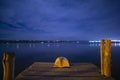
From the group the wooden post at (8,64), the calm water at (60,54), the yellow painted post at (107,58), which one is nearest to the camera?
the wooden post at (8,64)

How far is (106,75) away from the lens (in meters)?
8.37

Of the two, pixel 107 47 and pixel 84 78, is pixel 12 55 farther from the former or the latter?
pixel 107 47

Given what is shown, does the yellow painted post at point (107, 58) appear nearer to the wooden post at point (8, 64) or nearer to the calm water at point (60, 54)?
the wooden post at point (8, 64)

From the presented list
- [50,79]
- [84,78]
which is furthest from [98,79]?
[50,79]

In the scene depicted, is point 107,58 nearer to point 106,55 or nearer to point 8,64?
point 106,55

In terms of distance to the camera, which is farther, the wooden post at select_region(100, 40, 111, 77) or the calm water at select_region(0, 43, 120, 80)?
the calm water at select_region(0, 43, 120, 80)

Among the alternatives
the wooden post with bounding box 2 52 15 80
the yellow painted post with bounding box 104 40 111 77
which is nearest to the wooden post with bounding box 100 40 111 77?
the yellow painted post with bounding box 104 40 111 77

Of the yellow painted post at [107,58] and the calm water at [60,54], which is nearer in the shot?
the yellow painted post at [107,58]

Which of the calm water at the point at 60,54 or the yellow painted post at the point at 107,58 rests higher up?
the yellow painted post at the point at 107,58

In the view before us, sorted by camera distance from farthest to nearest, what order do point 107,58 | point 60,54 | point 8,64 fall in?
1. point 60,54
2. point 107,58
3. point 8,64

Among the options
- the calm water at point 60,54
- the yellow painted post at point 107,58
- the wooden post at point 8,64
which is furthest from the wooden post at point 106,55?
the calm water at point 60,54

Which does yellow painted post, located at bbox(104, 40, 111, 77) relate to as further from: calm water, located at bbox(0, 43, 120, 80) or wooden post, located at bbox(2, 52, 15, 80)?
calm water, located at bbox(0, 43, 120, 80)

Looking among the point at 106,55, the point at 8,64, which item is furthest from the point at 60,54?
the point at 8,64

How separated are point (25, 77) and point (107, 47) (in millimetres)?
3415
